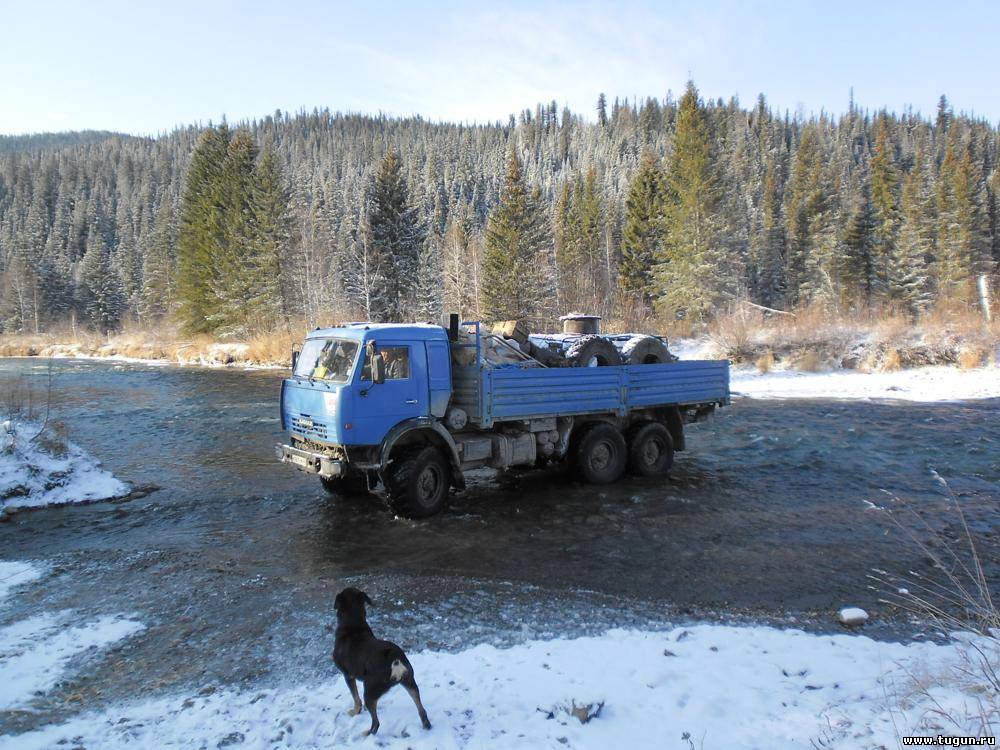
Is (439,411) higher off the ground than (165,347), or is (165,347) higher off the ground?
(165,347)

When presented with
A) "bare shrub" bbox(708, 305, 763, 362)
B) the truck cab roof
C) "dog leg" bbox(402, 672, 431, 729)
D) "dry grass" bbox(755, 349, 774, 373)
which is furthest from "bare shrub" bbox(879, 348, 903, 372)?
"dog leg" bbox(402, 672, 431, 729)

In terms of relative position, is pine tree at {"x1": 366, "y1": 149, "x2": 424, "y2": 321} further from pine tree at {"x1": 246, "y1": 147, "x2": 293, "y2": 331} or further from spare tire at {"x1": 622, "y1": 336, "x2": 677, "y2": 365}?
spare tire at {"x1": 622, "y1": 336, "x2": 677, "y2": 365}

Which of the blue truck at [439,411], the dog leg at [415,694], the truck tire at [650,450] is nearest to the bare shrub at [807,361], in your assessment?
the truck tire at [650,450]

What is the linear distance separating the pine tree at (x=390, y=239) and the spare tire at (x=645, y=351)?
2770cm

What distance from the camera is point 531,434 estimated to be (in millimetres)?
9812

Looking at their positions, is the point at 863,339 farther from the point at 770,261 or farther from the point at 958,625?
the point at 770,261

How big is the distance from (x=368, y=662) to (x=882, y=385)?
23.6 m

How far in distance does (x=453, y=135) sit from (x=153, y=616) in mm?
164247

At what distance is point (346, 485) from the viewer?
32.0ft

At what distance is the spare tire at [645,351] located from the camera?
1160cm

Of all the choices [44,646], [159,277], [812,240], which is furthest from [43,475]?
[812,240]

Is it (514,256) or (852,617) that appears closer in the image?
(852,617)

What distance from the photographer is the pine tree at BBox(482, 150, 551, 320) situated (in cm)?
3919

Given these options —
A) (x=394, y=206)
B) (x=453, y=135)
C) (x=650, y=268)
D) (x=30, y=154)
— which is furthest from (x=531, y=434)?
(x=30, y=154)
